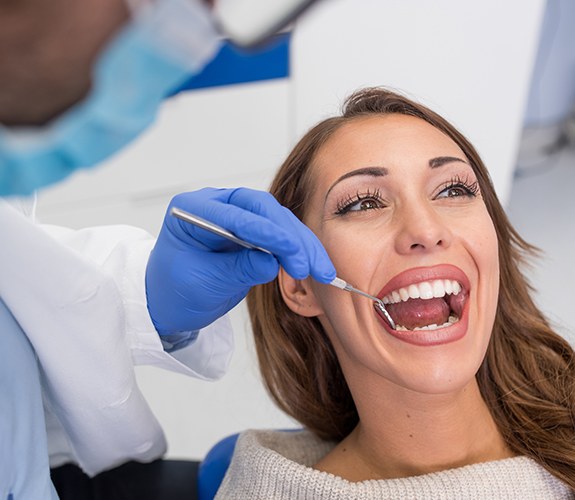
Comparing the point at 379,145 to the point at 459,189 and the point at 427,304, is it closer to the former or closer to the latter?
the point at 459,189

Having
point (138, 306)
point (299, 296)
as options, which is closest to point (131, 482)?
point (138, 306)

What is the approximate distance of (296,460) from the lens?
1.45 meters

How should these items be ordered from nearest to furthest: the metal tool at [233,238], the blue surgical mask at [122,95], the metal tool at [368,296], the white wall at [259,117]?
the blue surgical mask at [122,95]
the metal tool at [233,238]
the metal tool at [368,296]
the white wall at [259,117]

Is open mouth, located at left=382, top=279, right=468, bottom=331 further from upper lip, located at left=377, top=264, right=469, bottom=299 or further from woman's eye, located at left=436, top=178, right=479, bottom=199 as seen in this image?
woman's eye, located at left=436, top=178, right=479, bottom=199

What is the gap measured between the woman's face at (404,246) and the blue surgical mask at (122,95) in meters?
0.68

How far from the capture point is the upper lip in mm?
1202

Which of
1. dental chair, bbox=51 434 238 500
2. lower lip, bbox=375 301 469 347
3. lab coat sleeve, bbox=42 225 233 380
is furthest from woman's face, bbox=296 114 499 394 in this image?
dental chair, bbox=51 434 238 500

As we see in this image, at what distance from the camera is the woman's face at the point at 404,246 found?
1.19m

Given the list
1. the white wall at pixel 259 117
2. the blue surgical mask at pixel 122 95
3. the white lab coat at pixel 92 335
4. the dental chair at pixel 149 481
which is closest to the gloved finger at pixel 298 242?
the white lab coat at pixel 92 335

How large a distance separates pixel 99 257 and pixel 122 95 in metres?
0.85

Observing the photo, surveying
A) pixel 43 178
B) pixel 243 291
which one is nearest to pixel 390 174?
pixel 243 291

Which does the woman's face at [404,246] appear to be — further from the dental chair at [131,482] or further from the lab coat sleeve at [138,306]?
the dental chair at [131,482]

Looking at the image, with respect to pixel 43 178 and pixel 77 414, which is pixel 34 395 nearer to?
pixel 77 414

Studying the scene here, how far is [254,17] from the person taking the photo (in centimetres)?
55
